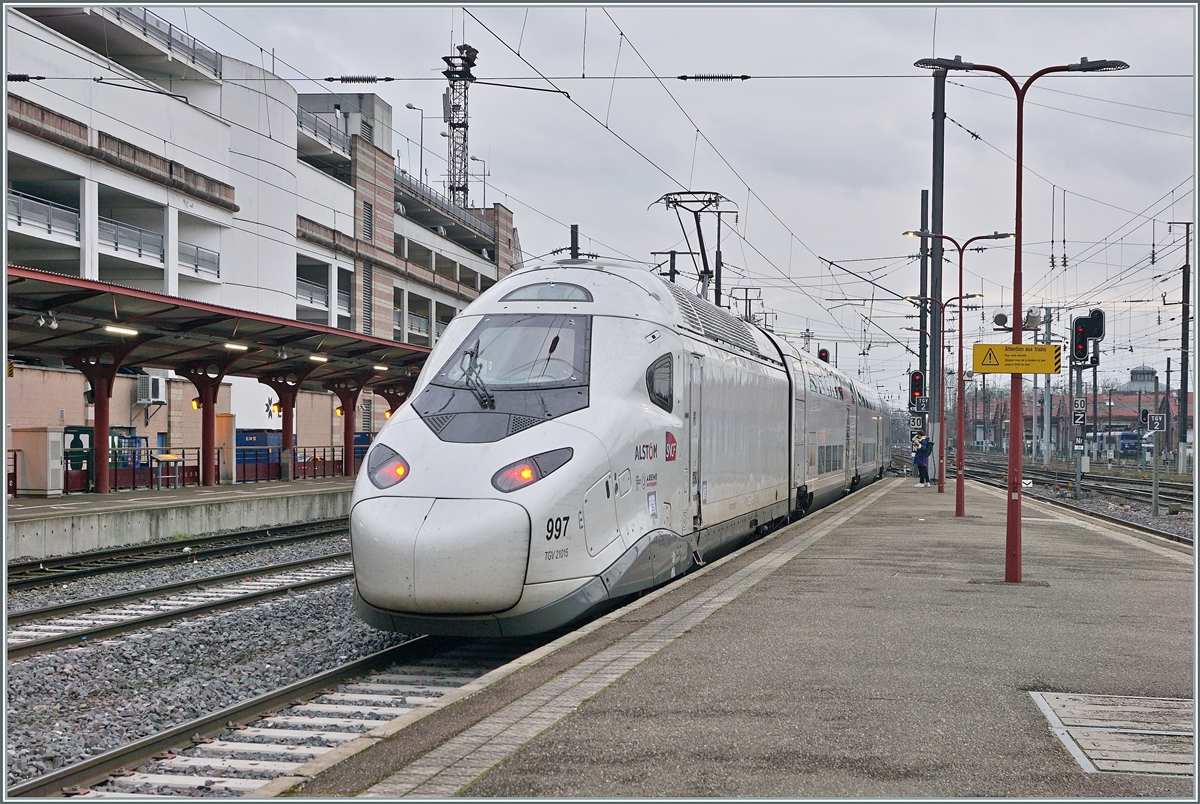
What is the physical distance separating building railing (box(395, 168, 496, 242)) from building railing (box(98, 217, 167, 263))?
25665mm

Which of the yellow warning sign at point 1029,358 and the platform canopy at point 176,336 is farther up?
the platform canopy at point 176,336

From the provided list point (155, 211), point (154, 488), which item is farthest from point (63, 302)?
point (155, 211)

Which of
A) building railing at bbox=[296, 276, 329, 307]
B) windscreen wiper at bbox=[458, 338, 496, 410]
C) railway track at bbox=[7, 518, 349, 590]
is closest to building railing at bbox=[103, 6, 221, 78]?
building railing at bbox=[296, 276, 329, 307]

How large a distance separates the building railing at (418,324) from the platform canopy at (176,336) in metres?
33.8

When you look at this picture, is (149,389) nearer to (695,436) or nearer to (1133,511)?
(1133,511)

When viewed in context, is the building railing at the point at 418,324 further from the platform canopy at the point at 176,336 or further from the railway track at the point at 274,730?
the railway track at the point at 274,730

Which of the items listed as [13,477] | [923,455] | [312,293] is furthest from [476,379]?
[312,293]

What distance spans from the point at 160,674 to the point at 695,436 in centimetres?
620

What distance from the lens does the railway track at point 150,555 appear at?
16.9 meters

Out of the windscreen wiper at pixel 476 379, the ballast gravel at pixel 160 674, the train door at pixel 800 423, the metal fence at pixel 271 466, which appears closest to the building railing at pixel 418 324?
the metal fence at pixel 271 466

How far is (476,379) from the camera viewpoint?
1080cm

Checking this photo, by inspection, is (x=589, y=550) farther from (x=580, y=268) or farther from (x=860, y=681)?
(x=580, y=268)

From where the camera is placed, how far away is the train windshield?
10766 millimetres

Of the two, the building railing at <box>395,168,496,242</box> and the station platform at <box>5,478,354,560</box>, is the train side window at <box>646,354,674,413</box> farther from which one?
the building railing at <box>395,168,496,242</box>
